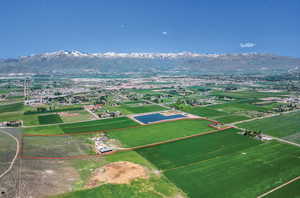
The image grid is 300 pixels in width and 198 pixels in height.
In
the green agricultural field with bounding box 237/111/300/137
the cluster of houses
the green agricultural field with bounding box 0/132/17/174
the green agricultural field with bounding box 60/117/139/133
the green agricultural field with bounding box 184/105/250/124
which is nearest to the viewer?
the green agricultural field with bounding box 0/132/17/174

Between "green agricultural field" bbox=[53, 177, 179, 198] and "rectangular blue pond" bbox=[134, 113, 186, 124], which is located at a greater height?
"rectangular blue pond" bbox=[134, 113, 186, 124]

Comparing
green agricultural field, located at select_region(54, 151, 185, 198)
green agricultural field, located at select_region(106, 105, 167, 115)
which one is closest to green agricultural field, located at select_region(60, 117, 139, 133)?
green agricultural field, located at select_region(106, 105, 167, 115)

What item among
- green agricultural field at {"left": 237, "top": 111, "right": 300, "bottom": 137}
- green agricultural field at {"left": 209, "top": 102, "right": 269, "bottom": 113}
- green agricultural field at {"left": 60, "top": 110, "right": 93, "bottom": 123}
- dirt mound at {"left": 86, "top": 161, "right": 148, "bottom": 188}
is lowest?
dirt mound at {"left": 86, "top": 161, "right": 148, "bottom": 188}

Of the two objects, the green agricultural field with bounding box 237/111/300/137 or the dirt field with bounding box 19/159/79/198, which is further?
the green agricultural field with bounding box 237/111/300/137

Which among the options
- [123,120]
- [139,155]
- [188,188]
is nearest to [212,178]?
[188,188]

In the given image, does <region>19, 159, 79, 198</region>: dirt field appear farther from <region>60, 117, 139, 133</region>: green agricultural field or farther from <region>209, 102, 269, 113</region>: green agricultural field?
<region>209, 102, 269, 113</region>: green agricultural field

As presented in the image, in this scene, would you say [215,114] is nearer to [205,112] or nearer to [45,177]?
[205,112]

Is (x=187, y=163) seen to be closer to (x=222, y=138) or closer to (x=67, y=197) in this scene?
(x=222, y=138)

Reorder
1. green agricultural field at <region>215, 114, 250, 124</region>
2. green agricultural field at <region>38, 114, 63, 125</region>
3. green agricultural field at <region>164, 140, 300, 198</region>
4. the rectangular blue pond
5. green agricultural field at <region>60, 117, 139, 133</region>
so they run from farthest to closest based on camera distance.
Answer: the rectangular blue pond, green agricultural field at <region>215, 114, 250, 124</region>, green agricultural field at <region>38, 114, 63, 125</region>, green agricultural field at <region>60, 117, 139, 133</region>, green agricultural field at <region>164, 140, 300, 198</region>
